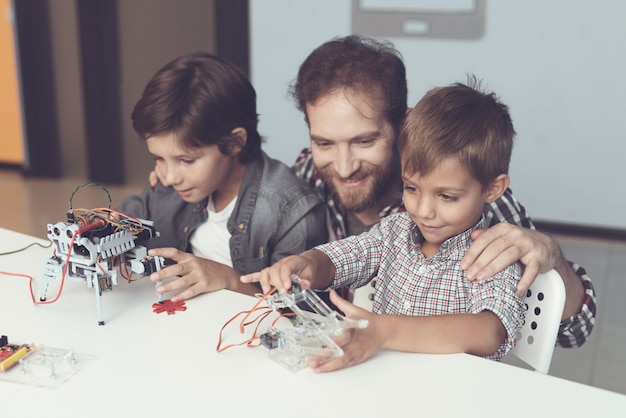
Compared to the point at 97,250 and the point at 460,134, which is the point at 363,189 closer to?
the point at 460,134

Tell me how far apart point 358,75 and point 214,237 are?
1.76 ft

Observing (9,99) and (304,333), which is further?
(9,99)

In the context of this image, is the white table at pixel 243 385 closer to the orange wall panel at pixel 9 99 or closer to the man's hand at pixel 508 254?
the man's hand at pixel 508 254

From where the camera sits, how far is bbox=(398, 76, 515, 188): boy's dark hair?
1.15m

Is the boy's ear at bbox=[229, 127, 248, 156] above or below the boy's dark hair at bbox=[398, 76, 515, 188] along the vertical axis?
below

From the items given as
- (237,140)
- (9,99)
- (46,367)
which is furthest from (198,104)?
(9,99)

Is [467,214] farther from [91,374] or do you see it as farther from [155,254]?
[91,374]

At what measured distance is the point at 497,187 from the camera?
47.3 inches

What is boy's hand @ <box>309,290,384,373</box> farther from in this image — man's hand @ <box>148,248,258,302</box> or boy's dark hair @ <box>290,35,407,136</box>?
boy's dark hair @ <box>290,35,407,136</box>

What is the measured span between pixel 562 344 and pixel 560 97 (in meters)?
2.05

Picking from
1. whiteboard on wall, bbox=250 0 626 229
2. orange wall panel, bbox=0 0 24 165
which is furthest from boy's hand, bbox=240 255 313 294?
orange wall panel, bbox=0 0 24 165

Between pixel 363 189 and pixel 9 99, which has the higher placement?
pixel 363 189

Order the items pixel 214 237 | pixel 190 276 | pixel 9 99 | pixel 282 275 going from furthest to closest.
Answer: pixel 9 99, pixel 214 237, pixel 190 276, pixel 282 275

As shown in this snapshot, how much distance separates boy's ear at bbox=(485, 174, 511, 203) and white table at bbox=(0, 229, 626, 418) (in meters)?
0.36
